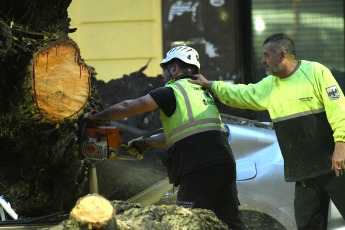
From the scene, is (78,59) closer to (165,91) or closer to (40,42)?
(40,42)

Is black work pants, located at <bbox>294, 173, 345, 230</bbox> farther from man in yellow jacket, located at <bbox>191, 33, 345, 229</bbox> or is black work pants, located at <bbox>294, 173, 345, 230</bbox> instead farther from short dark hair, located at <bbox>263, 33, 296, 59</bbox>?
short dark hair, located at <bbox>263, 33, 296, 59</bbox>

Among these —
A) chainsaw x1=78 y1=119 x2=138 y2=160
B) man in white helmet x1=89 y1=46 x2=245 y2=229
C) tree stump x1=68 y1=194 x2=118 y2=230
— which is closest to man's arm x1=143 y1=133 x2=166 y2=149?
man in white helmet x1=89 y1=46 x2=245 y2=229

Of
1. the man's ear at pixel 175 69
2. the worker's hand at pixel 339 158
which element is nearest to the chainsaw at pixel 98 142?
the man's ear at pixel 175 69

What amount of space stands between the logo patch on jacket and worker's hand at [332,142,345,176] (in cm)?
30

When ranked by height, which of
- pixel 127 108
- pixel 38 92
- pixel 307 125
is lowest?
pixel 307 125

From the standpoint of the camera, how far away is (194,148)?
4.40 meters

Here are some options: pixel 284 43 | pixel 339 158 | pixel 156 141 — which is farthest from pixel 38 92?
pixel 339 158

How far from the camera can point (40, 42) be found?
11.8ft

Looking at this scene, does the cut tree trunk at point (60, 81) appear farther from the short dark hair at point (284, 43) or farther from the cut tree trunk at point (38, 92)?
the short dark hair at point (284, 43)

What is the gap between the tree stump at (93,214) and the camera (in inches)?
119

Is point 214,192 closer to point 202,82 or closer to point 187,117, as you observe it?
point 187,117

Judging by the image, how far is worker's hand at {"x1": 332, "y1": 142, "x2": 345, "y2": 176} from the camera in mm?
4082

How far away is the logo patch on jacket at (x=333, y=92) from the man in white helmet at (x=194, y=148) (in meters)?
0.77

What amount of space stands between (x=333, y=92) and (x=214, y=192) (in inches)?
39.4
